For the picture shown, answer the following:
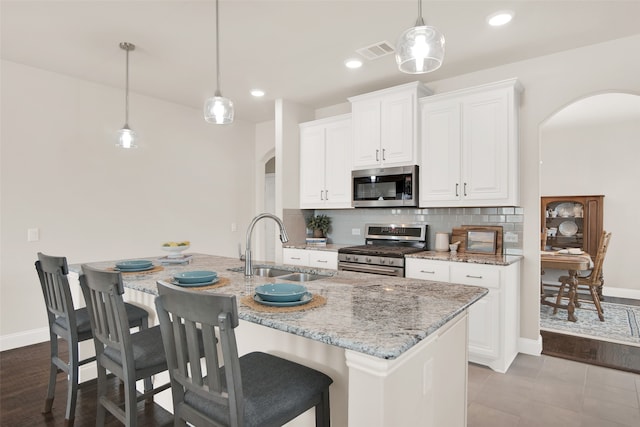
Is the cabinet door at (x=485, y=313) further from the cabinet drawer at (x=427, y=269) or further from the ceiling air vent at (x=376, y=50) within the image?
the ceiling air vent at (x=376, y=50)

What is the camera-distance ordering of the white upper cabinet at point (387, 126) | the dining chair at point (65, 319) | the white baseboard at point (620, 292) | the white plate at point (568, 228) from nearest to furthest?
the dining chair at point (65, 319) < the white upper cabinet at point (387, 126) < the white baseboard at point (620, 292) < the white plate at point (568, 228)

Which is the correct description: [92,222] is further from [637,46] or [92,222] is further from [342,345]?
[637,46]

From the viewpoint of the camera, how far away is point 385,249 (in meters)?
3.80

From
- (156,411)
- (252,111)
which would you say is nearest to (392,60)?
(252,111)

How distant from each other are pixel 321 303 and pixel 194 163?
155 inches

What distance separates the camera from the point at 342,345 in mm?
1117

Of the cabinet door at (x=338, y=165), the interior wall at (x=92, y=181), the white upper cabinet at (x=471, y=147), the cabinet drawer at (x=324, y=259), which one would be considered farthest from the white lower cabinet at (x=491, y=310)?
the interior wall at (x=92, y=181)

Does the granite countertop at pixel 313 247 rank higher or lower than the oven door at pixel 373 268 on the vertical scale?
higher

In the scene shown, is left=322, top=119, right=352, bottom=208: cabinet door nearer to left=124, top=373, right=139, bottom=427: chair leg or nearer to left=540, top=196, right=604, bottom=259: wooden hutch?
left=124, top=373, right=139, bottom=427: chair leg

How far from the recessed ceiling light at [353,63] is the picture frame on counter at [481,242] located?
195 cm

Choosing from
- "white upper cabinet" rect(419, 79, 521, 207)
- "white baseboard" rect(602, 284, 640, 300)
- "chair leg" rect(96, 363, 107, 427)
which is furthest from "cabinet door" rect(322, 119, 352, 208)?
"white baseboard" rect(602, 284, 640, 300)

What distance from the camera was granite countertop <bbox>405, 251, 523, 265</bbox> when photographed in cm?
301

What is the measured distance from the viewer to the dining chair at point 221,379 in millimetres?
1127

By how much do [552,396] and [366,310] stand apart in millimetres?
2076
